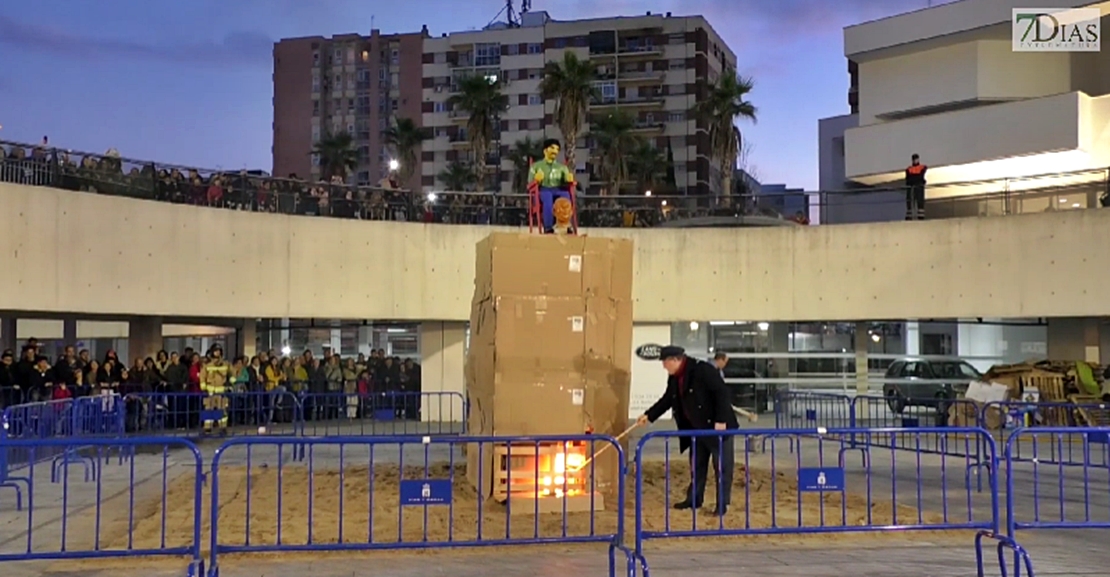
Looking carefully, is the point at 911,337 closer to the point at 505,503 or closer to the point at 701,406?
the point at 701,406

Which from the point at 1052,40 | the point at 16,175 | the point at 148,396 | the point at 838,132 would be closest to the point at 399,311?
the point at 148,396

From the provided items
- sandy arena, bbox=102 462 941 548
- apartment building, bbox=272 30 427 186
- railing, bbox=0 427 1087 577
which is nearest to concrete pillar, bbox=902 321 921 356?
railing, bbox=0 427 1087 577

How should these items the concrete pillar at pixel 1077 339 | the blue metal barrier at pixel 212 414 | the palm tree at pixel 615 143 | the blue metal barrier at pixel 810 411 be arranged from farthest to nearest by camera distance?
the palm tree at pixel 615 143 < the concrete pillar at pixel 1077 339 < the blue metal barrier at pixel 810 411 < the blue metal barrier at pixel 212 414

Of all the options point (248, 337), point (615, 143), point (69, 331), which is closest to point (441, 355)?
point (248, 337)

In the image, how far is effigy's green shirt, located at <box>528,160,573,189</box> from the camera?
11.3 metres

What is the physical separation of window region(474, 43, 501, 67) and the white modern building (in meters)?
47.8

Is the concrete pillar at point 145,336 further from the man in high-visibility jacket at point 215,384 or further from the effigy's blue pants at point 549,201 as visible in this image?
the effigy's blue pants at point 549,201

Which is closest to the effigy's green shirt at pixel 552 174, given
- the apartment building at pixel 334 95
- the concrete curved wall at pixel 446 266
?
the concrete curved wall at pixel 446 266

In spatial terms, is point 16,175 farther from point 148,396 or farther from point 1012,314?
point 1012,314

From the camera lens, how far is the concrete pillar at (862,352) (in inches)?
1009

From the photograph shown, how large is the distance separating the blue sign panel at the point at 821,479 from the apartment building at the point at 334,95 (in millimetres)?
85567

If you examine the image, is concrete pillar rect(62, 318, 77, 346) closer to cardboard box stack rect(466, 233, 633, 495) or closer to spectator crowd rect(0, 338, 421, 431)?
spectator crowd rect(0, 338, 421, 431)

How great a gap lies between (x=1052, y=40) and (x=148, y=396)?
2225 centimetres
